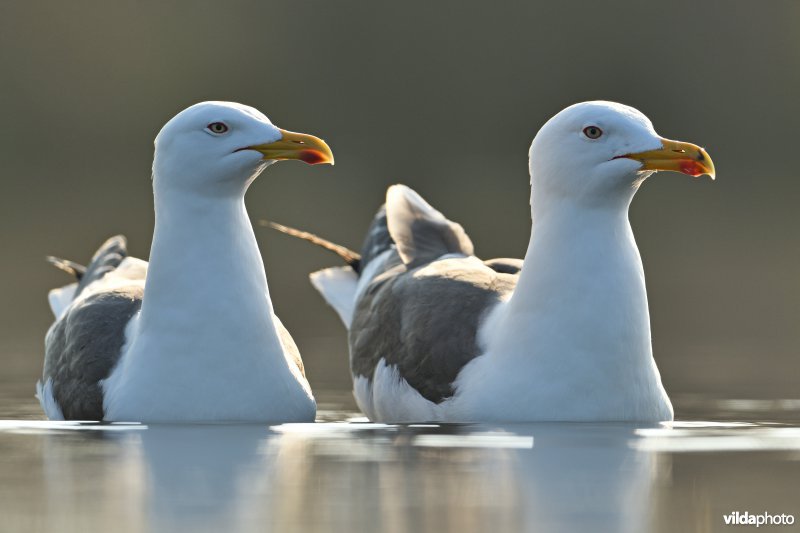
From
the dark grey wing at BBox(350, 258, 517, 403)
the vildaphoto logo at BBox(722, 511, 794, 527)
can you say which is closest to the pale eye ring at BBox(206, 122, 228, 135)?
the dark grey wing at BBox(350, 258, 517, 403)

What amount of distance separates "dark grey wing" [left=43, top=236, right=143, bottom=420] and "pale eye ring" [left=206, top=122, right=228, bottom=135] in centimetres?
145

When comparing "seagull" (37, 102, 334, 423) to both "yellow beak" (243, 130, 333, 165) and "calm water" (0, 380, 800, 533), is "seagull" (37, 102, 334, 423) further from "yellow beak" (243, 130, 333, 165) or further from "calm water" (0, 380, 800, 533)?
"calm water" (0, 380, 800, 533)

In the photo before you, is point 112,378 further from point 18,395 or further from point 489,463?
point 489,463

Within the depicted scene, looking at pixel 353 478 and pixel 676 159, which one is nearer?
pixel 353 478

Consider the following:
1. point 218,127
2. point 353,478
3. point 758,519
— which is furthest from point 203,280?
point 758,519

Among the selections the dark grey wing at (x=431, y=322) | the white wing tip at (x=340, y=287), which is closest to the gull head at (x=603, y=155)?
the dark grey wing at (x=431, y=322)

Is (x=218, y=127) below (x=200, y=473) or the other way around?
the other way around

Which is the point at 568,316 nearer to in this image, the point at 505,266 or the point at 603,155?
the point at 603,155

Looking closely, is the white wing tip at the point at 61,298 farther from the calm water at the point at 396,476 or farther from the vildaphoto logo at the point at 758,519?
the vildaphoto logo at the point at 758,519

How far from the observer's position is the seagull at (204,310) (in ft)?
35.9

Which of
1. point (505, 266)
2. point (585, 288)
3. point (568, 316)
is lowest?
point (568, 316)

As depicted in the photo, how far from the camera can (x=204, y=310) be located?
36.6 feet

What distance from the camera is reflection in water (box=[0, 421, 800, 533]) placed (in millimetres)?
7895

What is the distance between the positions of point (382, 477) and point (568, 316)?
8.17 feet
